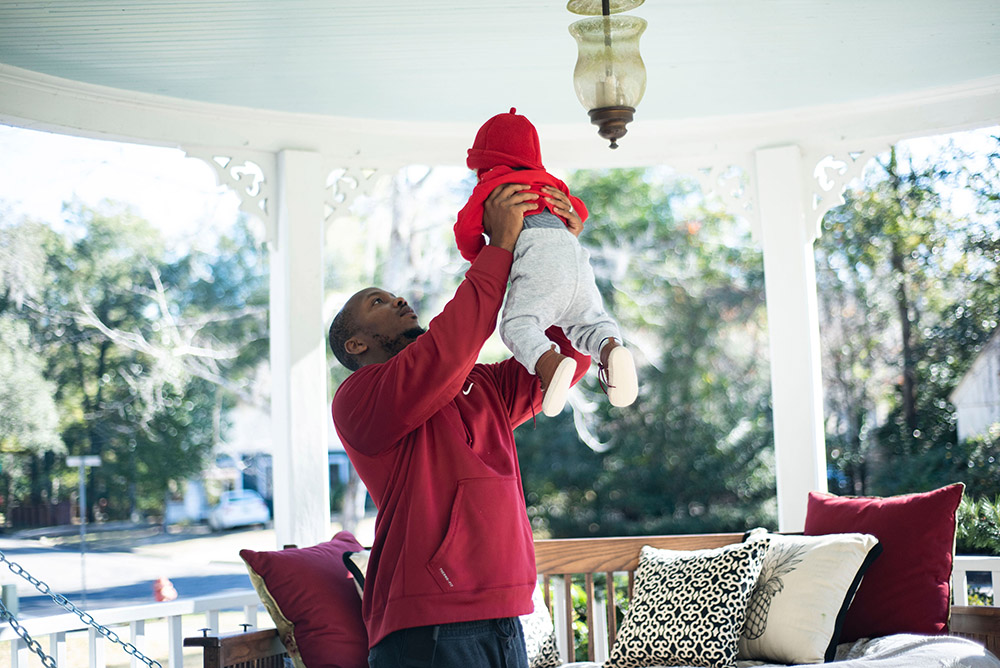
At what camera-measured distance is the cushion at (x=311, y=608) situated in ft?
9.52

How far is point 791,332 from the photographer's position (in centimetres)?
399

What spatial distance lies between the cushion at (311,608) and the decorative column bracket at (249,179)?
4.79 feet

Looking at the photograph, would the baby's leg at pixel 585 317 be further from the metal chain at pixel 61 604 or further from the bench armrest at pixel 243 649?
the metal chain at pixel 61 604

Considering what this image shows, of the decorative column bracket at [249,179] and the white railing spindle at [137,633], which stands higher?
the decorative column bracket at [249,179]

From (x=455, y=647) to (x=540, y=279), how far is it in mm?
674

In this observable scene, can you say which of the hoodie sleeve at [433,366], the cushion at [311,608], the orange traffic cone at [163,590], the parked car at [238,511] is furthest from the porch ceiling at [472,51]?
the parked car at [238,511]

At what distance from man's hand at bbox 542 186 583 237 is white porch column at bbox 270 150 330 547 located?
2052mm

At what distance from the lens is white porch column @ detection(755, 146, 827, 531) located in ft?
12.9

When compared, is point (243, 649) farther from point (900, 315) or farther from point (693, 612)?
point (900, 315)

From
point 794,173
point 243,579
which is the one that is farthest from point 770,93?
point 243,579

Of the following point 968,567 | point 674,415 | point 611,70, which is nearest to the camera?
point 611,70

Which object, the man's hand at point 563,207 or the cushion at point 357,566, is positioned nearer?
the man's hand at point 563,207

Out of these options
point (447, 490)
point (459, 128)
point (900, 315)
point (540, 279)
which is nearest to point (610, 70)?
point (540, 279)

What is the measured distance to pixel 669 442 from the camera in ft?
32.9
